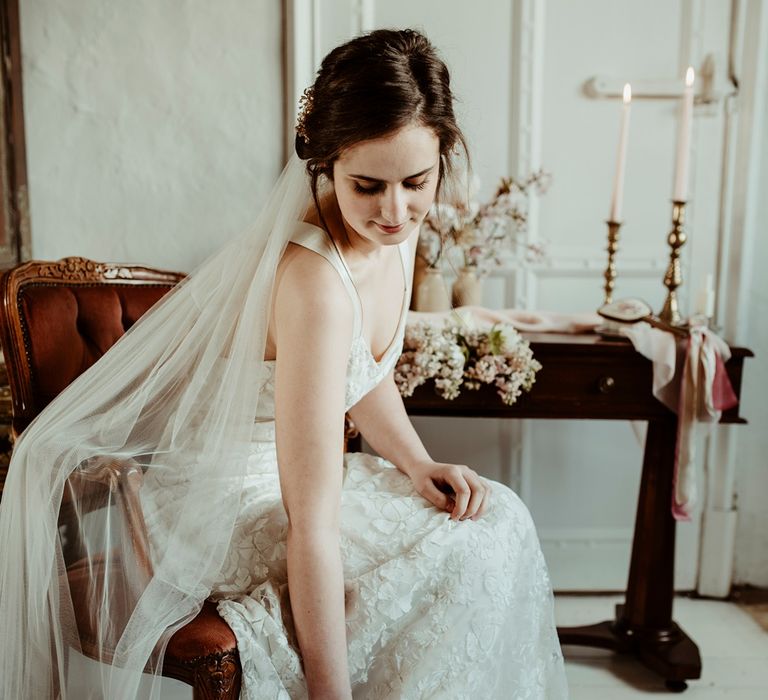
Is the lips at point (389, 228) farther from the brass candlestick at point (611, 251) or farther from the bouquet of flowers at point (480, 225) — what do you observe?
the brass candlestick at point (611, 251)

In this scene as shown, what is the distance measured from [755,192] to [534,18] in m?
1.01

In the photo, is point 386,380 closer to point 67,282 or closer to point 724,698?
point 67,282

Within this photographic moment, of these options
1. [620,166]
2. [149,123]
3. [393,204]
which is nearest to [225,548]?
[393,204]

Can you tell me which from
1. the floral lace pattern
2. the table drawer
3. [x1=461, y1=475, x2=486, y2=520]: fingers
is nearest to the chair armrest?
the floral lace pattern

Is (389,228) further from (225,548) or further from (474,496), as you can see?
→ (225,548)

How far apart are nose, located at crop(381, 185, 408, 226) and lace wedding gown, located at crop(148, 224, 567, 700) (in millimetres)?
129

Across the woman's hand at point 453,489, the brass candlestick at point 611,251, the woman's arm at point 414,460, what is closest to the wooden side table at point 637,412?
the brass candlestick at point 611,251

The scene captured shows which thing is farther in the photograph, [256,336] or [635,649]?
[635,649]

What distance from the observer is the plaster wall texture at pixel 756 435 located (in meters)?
2.83

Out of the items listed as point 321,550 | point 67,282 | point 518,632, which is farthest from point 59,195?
point 518,632

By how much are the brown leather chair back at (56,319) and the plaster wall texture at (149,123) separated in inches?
20.0

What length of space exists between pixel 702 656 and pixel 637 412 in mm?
890

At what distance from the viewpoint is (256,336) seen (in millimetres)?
1471

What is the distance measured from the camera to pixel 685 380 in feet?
7.32
